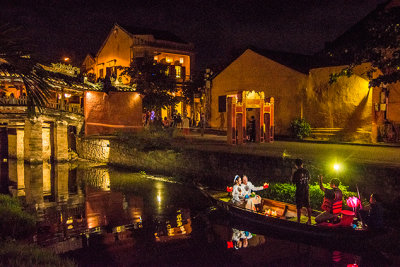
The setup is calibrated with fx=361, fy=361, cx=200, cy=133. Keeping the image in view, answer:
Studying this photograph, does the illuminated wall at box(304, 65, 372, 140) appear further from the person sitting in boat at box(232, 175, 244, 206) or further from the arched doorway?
the person sitting in boat at box(232, 175, 244, 206)

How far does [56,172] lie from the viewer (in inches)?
933

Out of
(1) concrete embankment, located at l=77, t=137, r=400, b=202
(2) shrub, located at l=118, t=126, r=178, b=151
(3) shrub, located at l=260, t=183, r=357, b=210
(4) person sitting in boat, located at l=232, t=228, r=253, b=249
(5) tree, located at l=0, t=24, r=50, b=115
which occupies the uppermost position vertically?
(5) tree, located at l=0, t=24, r=50, b=115

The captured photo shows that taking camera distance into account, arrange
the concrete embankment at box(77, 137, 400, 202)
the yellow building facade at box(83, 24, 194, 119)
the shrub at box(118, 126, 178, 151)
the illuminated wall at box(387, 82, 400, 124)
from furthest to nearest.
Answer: the yellow building facade at box(83, 24, 194, 119) → the shrub at box(118, 126, 178, 151) → the illuminated wall at box(387, 82, 400, 124) → the concrete embankment at box(77, 137, 400, 202)

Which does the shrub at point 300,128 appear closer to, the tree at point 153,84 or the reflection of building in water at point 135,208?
the tree at point 153,84

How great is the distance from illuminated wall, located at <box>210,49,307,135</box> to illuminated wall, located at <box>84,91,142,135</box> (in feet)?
22.5

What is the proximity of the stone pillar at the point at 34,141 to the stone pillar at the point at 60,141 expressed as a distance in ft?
4.56

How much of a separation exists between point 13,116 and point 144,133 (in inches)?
342

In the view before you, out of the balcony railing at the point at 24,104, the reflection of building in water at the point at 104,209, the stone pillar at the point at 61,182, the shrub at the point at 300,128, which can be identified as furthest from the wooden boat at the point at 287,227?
the balcony railing at the point at 24,104

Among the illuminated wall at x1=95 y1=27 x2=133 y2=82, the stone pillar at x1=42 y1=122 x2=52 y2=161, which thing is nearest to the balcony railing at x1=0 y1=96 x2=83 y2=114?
the stone pillar at x1=42 y1=122 x2=52 y2=161

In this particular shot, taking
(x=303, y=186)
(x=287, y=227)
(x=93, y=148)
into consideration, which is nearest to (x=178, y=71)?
(x=93, y=148)

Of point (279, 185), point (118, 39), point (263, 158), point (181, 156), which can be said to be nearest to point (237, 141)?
point (181, 156)

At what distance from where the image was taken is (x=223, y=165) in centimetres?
1770

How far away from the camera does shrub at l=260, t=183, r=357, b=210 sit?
12.1m

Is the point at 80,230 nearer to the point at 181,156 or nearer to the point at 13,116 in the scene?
the point at 181,156
